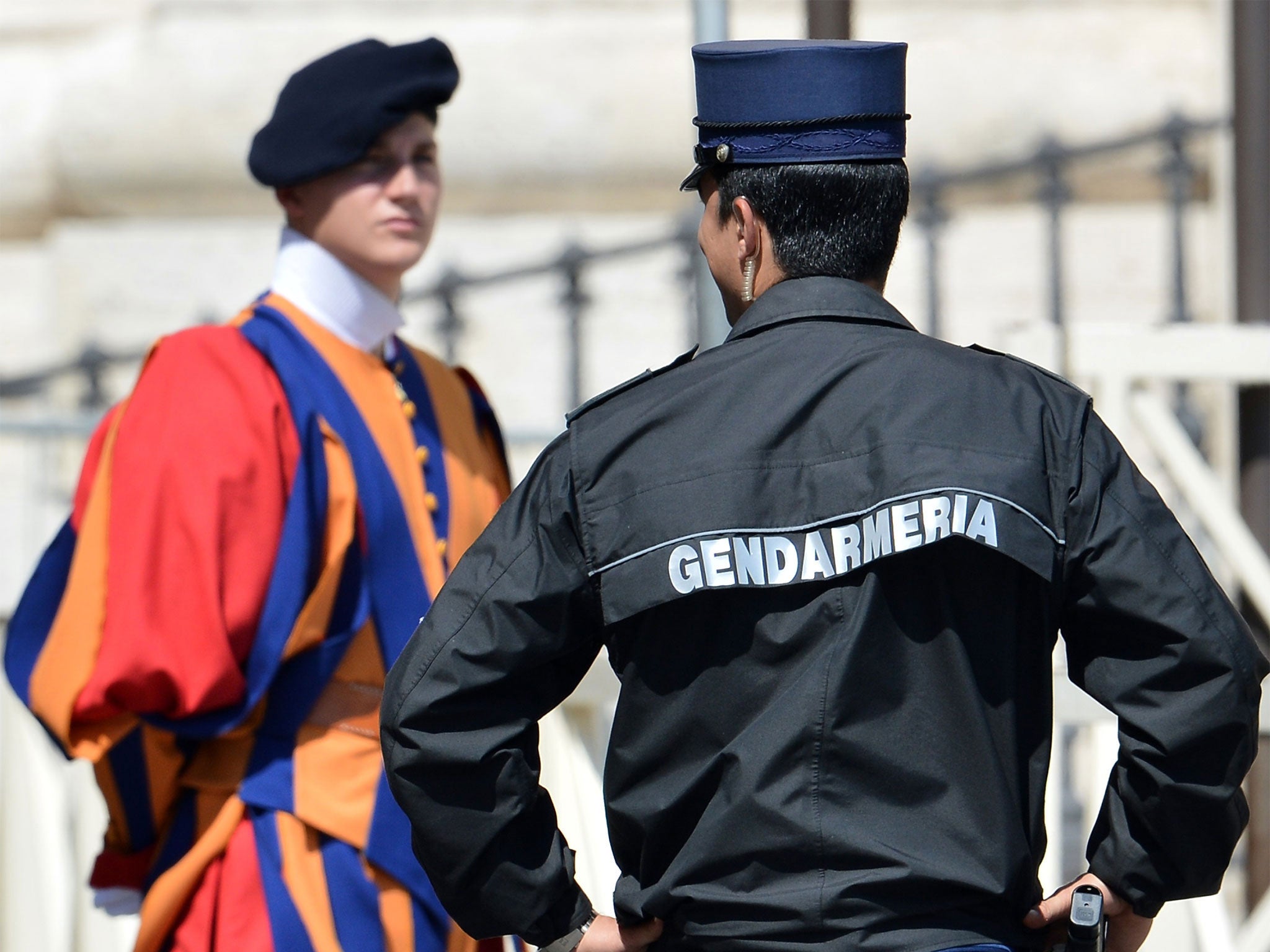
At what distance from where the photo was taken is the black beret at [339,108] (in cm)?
265

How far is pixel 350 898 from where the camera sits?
8.18ft

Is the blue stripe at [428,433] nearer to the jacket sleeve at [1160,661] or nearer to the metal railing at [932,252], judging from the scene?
the jacket sleeve at [1160,661]

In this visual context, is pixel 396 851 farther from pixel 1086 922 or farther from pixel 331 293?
pixel 1086 922

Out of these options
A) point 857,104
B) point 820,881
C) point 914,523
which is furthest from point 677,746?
point 857,104

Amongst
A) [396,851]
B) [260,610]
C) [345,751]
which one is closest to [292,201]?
[260,610]

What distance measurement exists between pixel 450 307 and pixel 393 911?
9.68ft

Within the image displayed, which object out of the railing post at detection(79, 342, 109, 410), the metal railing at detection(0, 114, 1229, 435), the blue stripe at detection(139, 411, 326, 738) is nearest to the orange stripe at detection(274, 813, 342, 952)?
the blue stripe at detection(139, 411, 326, 738)

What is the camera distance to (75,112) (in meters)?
5.83

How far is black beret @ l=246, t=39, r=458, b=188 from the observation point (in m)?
2.65

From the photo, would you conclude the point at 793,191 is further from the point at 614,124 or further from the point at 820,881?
the point at 614,124

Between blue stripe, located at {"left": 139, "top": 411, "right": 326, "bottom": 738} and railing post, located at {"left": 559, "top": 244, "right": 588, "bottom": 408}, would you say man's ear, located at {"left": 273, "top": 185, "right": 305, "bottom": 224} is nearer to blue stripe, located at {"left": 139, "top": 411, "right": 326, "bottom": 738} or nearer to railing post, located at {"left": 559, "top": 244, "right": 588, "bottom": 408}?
blue stripe, located at {"left": 139, "top": 411, "right": 326, "bottom": 738}

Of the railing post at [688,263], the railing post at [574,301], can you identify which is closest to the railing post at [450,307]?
the railing post at [574,301]

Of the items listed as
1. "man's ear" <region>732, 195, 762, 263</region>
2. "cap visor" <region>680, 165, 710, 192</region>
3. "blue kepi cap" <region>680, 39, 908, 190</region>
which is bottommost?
"man's ear" <region>732, 195, 762, 263</region>

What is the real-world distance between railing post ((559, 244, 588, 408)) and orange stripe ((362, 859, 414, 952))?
9.45 ft
